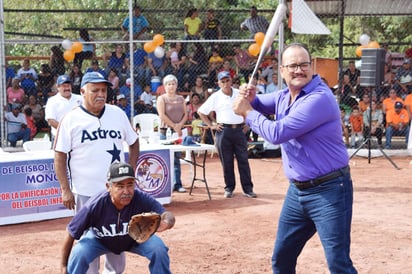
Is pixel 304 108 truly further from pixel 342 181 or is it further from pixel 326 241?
pixel 326 241

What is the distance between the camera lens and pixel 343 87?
19281mm

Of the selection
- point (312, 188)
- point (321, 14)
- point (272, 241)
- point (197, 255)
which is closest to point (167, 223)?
point (312, 188)

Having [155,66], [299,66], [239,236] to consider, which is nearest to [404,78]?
[155,66]

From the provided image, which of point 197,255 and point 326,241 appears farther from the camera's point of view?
point 197,255

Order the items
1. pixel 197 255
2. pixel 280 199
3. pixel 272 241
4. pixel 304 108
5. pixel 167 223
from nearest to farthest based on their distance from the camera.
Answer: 1. pixel 304 108
2. pixel 167 223
3. pixel 197 255
4. pixel 272 241
5. pixel 280 199

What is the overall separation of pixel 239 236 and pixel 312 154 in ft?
12.9

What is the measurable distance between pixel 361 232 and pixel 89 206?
447 centimetres

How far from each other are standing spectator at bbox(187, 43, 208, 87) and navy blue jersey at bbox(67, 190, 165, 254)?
14063 millimetres

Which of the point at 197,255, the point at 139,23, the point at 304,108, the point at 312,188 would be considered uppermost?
the point at 139,23

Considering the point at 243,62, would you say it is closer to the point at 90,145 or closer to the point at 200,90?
the point at 200,90

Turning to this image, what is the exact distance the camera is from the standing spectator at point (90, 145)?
5.96m

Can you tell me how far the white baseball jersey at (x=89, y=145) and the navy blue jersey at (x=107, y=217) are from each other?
66 centimetres

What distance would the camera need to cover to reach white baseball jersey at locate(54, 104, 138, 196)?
5.96 meters

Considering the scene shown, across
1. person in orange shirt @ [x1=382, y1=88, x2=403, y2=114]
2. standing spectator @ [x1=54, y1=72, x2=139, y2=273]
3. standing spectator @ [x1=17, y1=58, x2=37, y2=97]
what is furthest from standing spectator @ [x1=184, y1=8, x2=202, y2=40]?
standing spectator @ [x1=54, y1=72, x2=139, y2=273]
